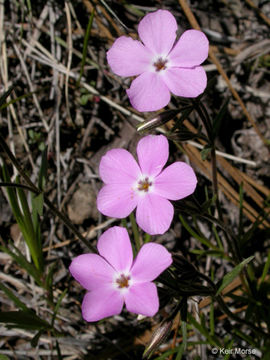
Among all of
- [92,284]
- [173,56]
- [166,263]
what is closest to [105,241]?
[92,284]

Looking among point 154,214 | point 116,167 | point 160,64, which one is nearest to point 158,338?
point 154,214

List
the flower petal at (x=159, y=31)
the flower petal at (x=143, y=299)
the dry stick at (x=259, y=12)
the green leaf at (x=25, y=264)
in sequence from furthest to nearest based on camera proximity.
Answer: the dry stick at (x=259, y=12), the green leaf at (x=25, y=264), the flower petal at (x=159, y=31), the flower petal at (x=143, y=299)

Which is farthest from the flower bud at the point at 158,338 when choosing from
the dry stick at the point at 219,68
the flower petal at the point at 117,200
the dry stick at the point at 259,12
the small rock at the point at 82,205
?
the dry stick at the point at 259,12

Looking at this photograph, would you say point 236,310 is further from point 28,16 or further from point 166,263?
point 28,16

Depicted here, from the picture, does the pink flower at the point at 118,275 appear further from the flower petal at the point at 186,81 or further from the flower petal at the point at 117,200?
the flower petal at the point at 186,81

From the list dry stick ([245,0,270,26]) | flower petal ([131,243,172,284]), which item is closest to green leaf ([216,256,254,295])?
flower petal ([131,243,172,284])

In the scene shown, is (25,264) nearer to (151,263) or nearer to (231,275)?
(151,263)

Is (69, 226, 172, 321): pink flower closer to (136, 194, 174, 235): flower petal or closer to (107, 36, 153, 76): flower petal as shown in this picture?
(136, 194, 174, 235): flower petal
